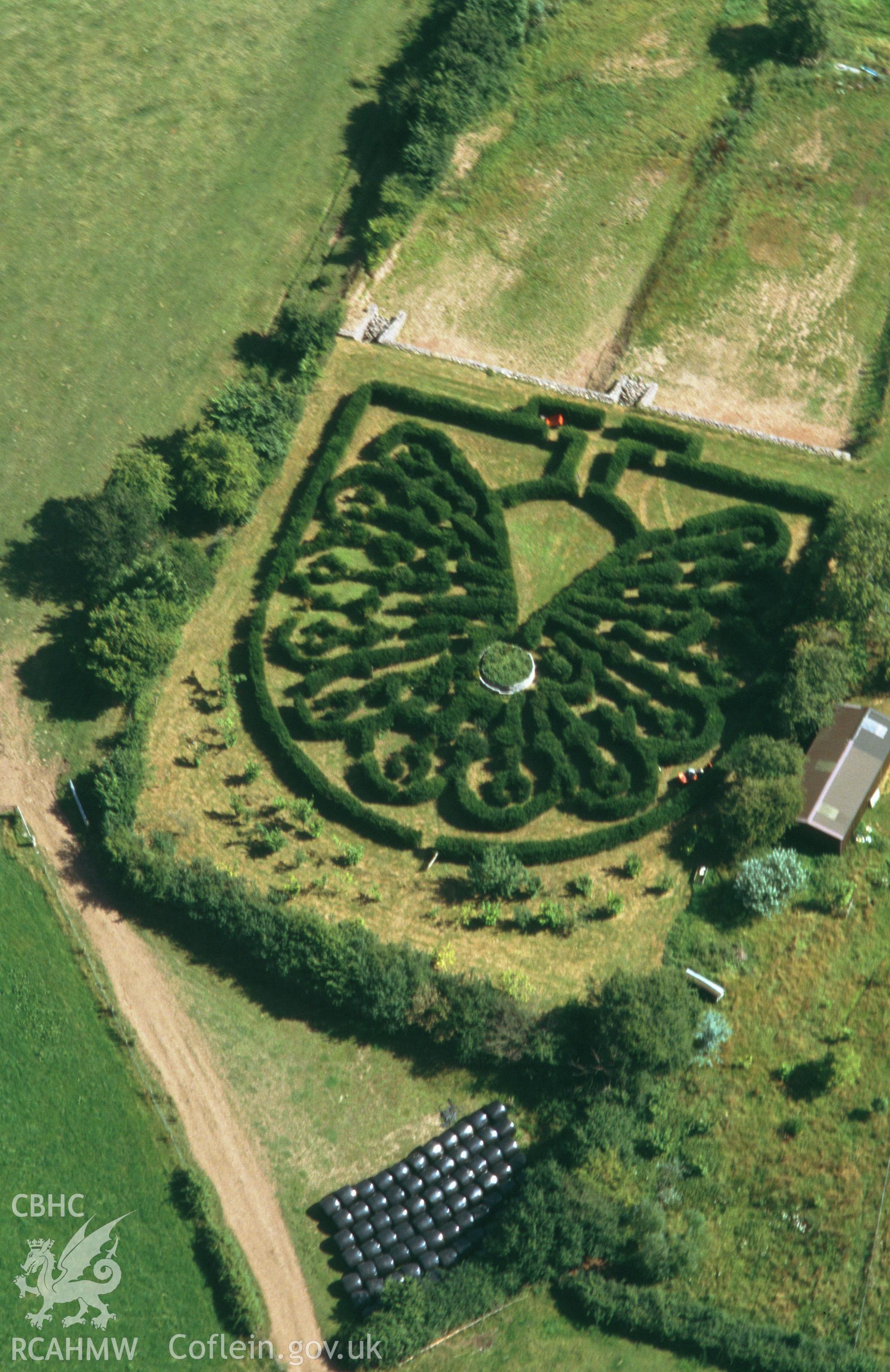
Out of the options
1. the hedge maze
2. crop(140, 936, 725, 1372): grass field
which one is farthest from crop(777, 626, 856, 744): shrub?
crop(140, 936, 725, 1372): grass field

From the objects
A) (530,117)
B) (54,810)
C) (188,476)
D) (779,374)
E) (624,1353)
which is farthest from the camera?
(530,117)

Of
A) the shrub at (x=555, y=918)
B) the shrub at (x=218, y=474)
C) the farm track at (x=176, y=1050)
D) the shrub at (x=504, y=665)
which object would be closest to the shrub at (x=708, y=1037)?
the shrub at (x=555, y=918)

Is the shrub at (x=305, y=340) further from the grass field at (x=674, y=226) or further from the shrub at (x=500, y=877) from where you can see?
the shrub at (x=500, y=877)

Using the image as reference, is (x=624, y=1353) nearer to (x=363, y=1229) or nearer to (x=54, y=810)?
(x=363, y=1229)

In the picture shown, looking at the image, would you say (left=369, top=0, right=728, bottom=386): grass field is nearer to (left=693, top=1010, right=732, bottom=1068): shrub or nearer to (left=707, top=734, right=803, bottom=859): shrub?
(left=707, top=734, right=803, bottom=859): shrub

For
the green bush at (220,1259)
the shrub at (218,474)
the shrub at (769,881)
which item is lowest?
the green bush at (220,1259)

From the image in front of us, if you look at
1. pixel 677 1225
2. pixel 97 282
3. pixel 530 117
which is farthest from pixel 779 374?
pixel 677 1225
